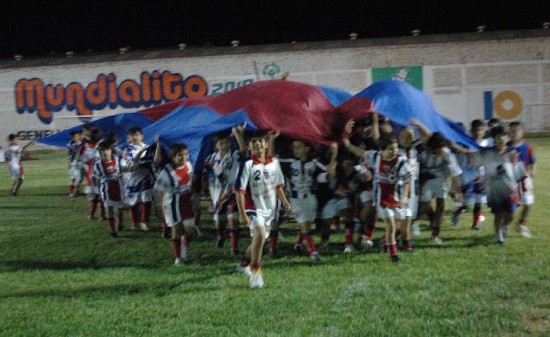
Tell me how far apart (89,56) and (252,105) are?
1118 inches

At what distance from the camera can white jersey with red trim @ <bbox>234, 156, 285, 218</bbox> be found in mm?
6496

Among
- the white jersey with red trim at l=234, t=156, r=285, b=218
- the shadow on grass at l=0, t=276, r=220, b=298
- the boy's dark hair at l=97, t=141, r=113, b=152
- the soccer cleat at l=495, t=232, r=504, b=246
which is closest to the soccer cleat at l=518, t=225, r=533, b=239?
the soccer cleat at l=495, t=232, r=504, b=246

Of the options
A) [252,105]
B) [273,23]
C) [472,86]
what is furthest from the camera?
[273,23]

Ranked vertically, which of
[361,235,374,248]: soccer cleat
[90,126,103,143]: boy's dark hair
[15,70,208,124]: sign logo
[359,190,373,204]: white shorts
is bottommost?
[361,235,374,248]: soccer cleat

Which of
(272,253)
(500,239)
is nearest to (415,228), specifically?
(500,239)

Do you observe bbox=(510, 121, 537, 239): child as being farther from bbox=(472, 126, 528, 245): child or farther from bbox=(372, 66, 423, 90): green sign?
bbox=(372, 66, 423, 90): green sign

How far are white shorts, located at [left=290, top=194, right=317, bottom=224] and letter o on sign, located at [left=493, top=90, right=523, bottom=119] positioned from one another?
84.2 feet

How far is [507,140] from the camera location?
8180mm

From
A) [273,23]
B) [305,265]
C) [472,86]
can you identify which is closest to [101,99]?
[273,23]

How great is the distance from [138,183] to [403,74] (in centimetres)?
2383

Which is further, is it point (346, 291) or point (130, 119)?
point (130, 119)

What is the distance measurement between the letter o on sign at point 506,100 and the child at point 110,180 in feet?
82.1

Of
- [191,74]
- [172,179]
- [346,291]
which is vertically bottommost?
[346,291]

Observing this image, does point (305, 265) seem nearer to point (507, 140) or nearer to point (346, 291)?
point (346, 291)
